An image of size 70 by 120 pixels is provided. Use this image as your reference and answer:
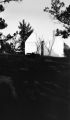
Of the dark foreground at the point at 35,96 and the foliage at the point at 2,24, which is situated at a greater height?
the foliage at the point at 2,24

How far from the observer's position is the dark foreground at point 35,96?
418cm

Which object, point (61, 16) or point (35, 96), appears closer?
point (35, 96)

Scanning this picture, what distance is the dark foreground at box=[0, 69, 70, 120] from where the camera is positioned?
4176 millimetres

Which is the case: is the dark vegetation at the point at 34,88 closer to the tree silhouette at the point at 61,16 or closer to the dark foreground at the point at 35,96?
the dark foreground at the point at 35,96

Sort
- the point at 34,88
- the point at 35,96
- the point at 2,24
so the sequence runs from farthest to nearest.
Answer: the point at 2,24 < the point at 34,88 < the point at 35,96

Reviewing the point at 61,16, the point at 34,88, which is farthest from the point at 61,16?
the point at 34,88

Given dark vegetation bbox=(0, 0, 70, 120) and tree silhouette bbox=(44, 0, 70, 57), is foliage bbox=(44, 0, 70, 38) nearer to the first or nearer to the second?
tree silhouette bbox=(44, 0, 70, 57)

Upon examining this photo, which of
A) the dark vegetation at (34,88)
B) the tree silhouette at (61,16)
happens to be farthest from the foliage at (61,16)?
the dark vegetation at (34,88)

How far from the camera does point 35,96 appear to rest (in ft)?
14.8

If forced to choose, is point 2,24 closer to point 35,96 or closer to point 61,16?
point 61,16

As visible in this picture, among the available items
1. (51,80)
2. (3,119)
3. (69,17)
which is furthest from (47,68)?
(69,17)

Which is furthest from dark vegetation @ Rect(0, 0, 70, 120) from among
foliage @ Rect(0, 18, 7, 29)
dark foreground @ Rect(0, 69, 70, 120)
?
foliage @ Rect(0, 18, 7, 29)

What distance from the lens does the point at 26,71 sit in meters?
5.01

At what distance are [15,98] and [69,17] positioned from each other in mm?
37769
